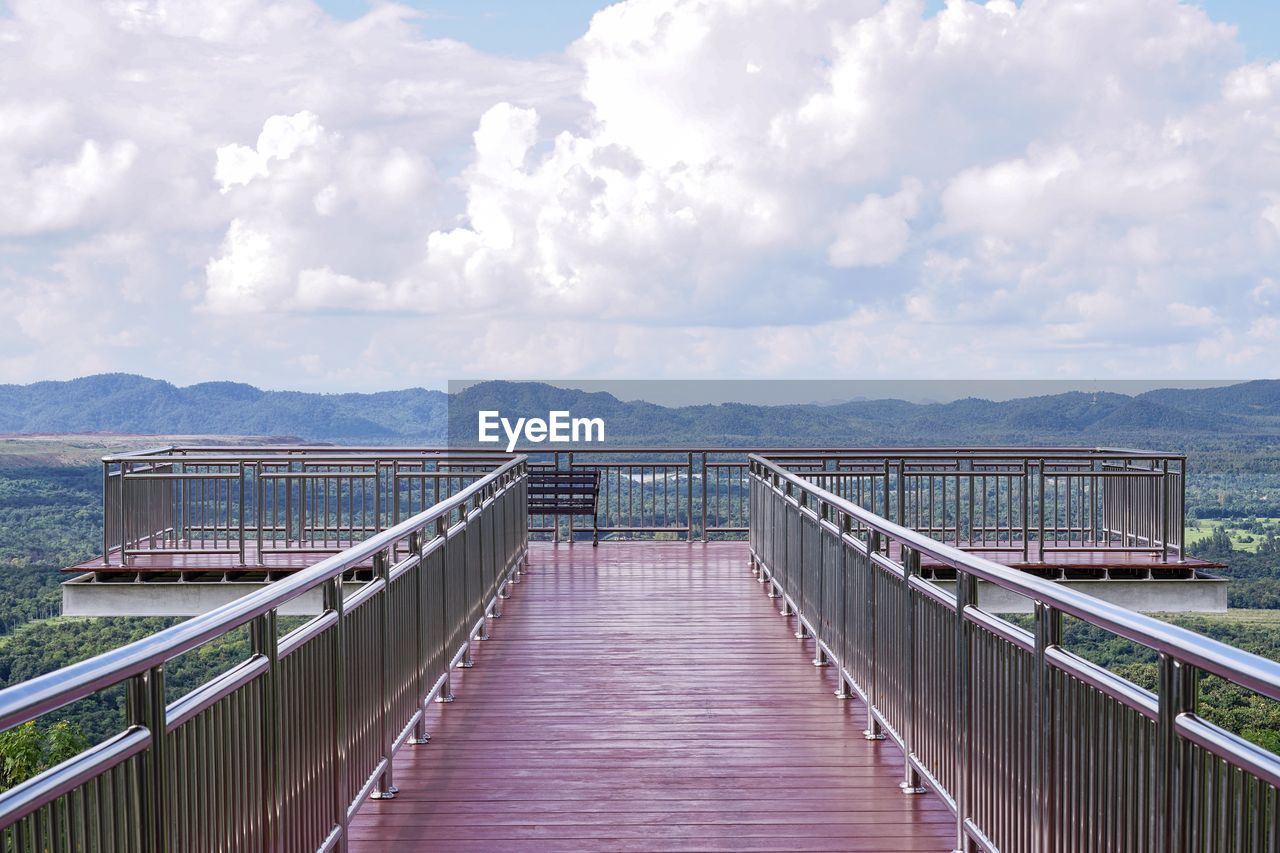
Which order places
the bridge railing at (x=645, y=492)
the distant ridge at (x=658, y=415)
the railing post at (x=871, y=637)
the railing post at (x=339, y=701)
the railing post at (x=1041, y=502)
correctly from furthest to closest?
the distant ridge at (x=658, y=415), the bridge railing at (x=645, y=492), the railing post at (x=1041, y=502), the railing post at (x=871, y=637), the railing post at (x=339, y=701)

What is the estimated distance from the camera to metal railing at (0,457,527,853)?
2.23 metres

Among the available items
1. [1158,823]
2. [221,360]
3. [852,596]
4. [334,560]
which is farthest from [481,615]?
[221,360]

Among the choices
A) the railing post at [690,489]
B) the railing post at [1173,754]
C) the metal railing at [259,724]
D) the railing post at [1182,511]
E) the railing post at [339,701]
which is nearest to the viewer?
the metal railing at [259,724]

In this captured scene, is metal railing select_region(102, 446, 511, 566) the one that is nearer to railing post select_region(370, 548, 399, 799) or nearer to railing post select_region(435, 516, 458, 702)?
railing post select_region(435, 516, 458, 702)

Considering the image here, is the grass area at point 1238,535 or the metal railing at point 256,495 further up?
the metal railing at point 256,495

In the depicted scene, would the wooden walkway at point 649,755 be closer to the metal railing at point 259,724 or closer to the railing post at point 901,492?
the metal railing at point 259,724

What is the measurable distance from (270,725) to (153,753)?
847 mm

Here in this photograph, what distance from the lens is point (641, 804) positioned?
16.6 feet

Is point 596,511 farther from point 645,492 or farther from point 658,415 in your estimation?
point 658,415

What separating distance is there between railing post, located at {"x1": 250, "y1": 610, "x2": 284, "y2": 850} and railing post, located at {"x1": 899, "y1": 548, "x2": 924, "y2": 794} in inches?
107

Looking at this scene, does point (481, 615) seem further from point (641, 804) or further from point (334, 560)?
point (334, 560)

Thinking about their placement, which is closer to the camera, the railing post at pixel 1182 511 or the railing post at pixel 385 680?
the railing post at pixel 385 680

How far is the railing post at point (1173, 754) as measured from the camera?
249 centimetres

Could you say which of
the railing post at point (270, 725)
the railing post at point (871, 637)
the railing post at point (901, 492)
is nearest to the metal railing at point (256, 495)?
the railing post at point (901, 492)
